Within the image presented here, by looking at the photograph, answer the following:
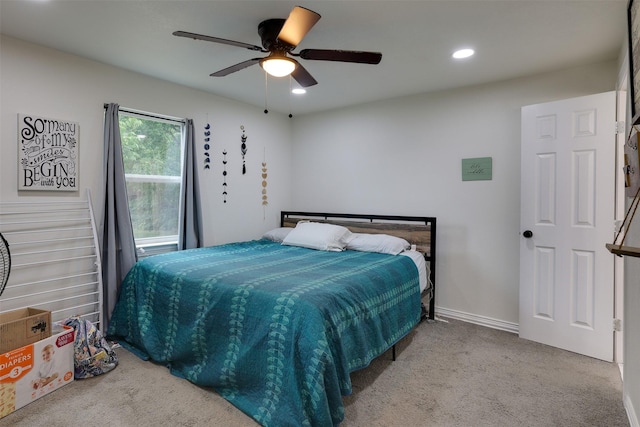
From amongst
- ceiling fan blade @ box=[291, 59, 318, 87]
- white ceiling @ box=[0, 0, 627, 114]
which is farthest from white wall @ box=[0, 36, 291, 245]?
ceiling fan blade @ box=[291, 59, 318, 87]

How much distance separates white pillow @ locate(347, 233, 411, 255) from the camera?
3186 mm

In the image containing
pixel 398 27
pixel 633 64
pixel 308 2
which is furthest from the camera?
pixel 398 27

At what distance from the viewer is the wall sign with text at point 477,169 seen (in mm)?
3238

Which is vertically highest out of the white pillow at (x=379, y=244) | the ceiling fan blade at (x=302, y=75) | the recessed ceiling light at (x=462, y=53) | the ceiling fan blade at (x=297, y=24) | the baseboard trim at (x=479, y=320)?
the recessed ceiling light at (x=462, y=53)

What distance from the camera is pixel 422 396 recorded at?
2.12 metres

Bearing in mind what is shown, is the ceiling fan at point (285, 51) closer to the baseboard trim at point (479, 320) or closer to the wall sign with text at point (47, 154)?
the wall sign with text at point (47, 154)

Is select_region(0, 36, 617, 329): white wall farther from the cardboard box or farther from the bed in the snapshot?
the cardboard box

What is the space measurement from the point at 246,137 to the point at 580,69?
10.9 feet

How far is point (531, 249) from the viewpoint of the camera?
114 inches

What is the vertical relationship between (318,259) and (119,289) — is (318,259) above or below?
→ above

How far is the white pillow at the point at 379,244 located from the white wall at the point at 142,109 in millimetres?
1442

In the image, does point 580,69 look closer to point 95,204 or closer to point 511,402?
point 511,402

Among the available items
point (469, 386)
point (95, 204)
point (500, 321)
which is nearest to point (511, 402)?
point (469, 386)

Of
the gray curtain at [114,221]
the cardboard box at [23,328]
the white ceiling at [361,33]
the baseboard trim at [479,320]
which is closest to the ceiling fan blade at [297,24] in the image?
the white ceiling at [361,33]
